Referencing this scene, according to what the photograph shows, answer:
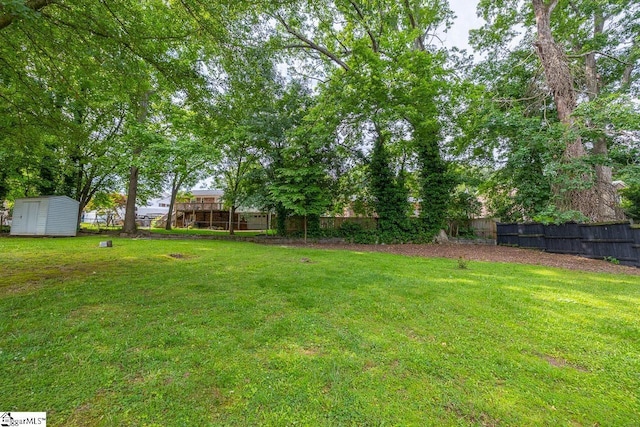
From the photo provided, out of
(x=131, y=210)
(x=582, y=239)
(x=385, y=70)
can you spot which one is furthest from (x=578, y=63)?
(x=131, y=210)

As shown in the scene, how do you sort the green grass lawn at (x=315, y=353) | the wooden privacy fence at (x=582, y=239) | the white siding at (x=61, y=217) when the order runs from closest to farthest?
the green grass lawn at (x=315, y=353)
the wooden privacy fence at (x=582, y=239)
the white siding at (x=61, y=217)

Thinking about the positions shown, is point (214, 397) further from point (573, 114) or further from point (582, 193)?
point (582, 193)

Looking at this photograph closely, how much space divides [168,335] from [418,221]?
38.6 feet

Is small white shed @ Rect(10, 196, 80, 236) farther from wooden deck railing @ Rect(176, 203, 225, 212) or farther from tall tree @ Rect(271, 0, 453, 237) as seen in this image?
tall tree @ Rect(271, 0, 453, 237)

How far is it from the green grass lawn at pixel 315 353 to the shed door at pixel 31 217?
11.5 m

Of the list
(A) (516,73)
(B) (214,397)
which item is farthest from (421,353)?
(A) (516,73)

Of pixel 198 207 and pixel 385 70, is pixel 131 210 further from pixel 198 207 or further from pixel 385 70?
pixel 385 70

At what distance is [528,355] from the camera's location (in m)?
2.41

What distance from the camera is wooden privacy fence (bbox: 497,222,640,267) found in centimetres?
708

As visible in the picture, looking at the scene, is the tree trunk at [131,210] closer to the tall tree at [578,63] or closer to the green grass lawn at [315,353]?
the green grass lawn at [315,353]

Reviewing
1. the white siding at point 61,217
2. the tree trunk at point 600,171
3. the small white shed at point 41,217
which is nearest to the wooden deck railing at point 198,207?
the white siding at point 61,217

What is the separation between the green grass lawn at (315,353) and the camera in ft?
5.55

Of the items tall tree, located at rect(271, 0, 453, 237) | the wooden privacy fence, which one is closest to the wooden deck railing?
tall tree, located at rect(271, 0, 453, 237)

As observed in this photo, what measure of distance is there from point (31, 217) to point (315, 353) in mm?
17273
